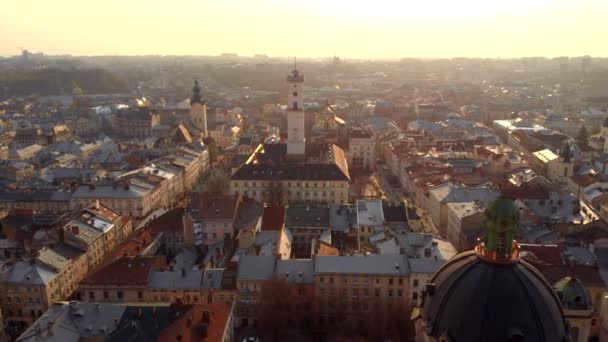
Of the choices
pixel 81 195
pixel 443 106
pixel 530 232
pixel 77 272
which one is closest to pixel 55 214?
pixel 81 195

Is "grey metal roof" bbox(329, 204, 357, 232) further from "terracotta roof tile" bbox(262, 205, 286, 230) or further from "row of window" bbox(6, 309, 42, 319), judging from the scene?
"row of window" bbox(6, 309, 42, 319)

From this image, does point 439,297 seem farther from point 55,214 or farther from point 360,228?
point 55,214

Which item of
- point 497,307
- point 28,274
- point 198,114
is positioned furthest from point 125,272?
point 198,114

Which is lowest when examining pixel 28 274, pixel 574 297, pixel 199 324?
pixel 28 274

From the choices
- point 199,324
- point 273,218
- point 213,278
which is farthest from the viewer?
point 273,218

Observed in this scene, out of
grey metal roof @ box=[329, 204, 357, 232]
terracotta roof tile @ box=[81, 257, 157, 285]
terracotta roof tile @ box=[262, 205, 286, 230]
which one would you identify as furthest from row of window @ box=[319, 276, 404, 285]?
grey metal roof @ box=[329, 204, 357, 232]

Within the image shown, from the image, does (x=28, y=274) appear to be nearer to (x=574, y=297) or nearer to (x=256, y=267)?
(x=256, y=267)
